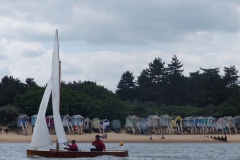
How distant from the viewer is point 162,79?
433 ft

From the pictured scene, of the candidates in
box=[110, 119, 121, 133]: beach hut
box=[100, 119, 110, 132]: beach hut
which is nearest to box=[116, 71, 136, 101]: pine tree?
box=[110, 119, 121, 133]: beach hut

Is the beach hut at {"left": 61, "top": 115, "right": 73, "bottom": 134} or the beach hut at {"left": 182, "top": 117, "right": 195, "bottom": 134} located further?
the beach hut at {"left": 182, "top": 117, "right": 195, "bottom": 134}

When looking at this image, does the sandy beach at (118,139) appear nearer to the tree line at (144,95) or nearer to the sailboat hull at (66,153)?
the tree line at (144,95)

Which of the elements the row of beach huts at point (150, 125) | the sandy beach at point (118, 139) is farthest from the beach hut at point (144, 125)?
the sandy beach at point (118, 139)

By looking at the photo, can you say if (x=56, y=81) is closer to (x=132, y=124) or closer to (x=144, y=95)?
(x=132, y=124)

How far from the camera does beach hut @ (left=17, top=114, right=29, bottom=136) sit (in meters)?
82.9

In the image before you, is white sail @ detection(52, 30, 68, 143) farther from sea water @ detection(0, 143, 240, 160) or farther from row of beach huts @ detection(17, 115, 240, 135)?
row of beach huts @ detection(17, 115, 240, 135)

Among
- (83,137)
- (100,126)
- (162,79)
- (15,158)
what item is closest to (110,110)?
(100,126)

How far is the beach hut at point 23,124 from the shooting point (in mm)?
82875

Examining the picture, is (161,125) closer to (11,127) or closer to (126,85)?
(11,127)

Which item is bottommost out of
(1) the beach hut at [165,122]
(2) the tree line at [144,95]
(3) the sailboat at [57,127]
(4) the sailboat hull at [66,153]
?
(4) the sailboat hull at [66,153]

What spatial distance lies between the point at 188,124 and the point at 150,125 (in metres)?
7.90

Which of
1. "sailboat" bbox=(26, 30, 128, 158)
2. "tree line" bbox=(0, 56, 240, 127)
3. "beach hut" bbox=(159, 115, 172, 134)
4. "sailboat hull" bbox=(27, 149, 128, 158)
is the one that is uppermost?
"tree line" bbox=(0, 56, 240, 127)

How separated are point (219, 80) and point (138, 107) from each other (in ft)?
81.9
